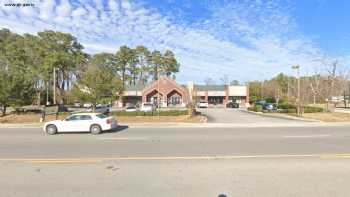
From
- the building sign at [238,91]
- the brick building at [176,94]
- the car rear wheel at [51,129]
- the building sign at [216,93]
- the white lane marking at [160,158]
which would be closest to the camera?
the white lane marking at [160,158]

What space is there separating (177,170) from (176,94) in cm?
5536

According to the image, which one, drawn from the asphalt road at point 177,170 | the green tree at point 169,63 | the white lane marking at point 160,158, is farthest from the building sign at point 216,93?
the white lane marking at point 160,158

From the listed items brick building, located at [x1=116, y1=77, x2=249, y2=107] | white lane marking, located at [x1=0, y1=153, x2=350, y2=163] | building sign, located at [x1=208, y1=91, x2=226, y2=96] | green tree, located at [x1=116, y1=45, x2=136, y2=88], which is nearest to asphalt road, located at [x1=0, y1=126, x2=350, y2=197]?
white lane marking, located at [x1=0, y1=153, x2=350, y2=163]

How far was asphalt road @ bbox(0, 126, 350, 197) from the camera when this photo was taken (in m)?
5.28

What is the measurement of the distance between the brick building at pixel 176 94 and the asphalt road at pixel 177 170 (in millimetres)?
48103

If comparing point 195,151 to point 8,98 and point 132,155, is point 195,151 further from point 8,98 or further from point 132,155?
point 8,98

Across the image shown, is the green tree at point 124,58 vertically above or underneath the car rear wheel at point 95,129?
above

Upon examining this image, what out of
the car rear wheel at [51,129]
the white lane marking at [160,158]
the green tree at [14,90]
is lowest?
the white lane marking at [160,158]

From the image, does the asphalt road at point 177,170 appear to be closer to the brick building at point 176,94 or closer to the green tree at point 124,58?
the brick building at point 176,94

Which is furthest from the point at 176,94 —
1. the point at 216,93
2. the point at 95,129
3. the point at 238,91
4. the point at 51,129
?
the point at 51,129

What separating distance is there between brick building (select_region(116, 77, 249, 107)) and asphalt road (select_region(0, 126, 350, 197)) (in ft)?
158

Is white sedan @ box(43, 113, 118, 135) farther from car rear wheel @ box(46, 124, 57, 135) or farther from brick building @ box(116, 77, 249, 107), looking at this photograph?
brick building @ box(116, 77, 249, 107)

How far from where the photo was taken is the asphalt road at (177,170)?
208 inches

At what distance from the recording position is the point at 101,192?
17.0 ft
